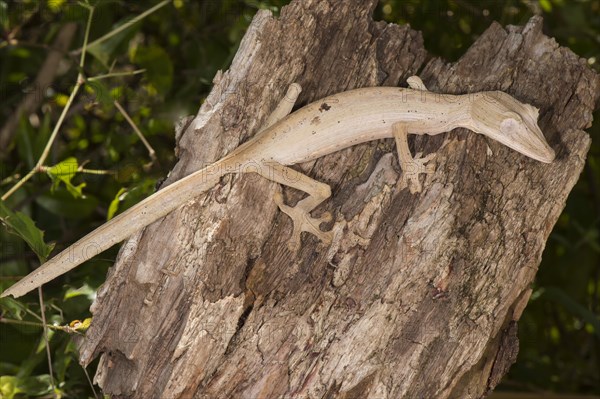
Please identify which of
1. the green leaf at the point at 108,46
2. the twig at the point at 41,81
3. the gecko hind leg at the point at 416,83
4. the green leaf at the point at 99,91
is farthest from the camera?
the twig at the point at 41,81

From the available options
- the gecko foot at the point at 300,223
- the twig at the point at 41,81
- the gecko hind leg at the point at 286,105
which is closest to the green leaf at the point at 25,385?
the gecko foot at the point at 300,223

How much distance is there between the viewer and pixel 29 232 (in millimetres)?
3537

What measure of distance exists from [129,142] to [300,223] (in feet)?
6.24

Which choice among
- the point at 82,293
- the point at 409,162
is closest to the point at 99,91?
the point at 82,293

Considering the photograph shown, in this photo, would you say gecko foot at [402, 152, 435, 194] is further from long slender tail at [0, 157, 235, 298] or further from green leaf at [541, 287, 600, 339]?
green leaf at [541, 287, 600, 339]

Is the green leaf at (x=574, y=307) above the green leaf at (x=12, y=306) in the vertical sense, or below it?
below

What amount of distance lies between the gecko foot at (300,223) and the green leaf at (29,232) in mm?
1172

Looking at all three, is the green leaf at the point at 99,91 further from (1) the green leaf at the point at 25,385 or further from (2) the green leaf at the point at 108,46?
(1) the green leaf at the point at 25,385

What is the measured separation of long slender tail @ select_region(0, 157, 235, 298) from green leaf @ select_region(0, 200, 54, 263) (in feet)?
0.63

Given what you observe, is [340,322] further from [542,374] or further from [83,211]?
[542,374]

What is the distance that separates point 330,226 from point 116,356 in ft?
4.08

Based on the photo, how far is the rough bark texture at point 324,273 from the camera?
10.8 feet

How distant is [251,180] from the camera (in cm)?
342

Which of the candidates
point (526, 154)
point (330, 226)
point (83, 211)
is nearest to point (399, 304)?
point (330, 226)
